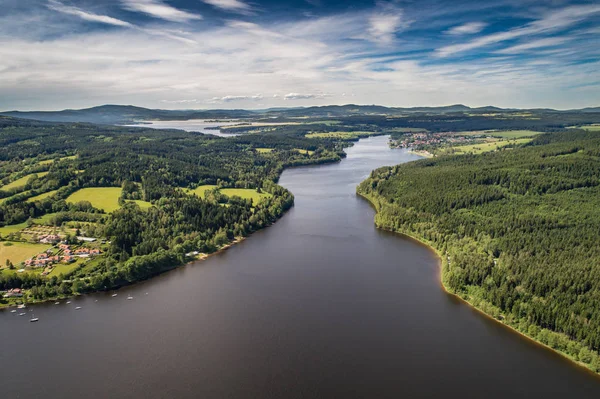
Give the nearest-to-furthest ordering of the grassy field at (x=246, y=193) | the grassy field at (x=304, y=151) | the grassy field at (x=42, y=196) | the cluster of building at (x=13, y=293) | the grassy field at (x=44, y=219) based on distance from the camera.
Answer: the cluster of building at (x=13, y=293)
the grassy field at (x=44, y=219)
the grassy field at (x=42, y=196)
the grassy field at (x=246, y=193)
the grassy field at (x=304, y=151)

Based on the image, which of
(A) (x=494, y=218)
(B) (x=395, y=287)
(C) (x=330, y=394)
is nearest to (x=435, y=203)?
(A) (x=494, y=218)

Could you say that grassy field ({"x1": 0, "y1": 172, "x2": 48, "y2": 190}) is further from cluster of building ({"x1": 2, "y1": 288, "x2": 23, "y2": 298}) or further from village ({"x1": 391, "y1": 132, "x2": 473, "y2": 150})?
village ({"x1": 391, "y1": 132, "x2": 473, "y2": 150})

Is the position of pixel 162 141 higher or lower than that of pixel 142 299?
higher

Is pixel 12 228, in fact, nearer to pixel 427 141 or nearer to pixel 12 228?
pixel 12 228

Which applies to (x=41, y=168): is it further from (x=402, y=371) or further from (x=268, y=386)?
(x=402, y=371)

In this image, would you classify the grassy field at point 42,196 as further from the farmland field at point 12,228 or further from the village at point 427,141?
the village at point 427,141

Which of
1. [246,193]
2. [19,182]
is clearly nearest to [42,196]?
[19,182]

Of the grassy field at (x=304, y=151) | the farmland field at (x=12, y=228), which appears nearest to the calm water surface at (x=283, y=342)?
the farmland field at (x=12, y=228)

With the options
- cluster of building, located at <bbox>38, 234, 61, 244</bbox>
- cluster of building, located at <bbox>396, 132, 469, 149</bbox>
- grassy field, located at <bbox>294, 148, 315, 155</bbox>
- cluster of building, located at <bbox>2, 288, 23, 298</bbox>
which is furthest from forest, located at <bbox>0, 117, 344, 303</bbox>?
cluster of building, located at <bbox>396, 132, 469, 149</bbox>
